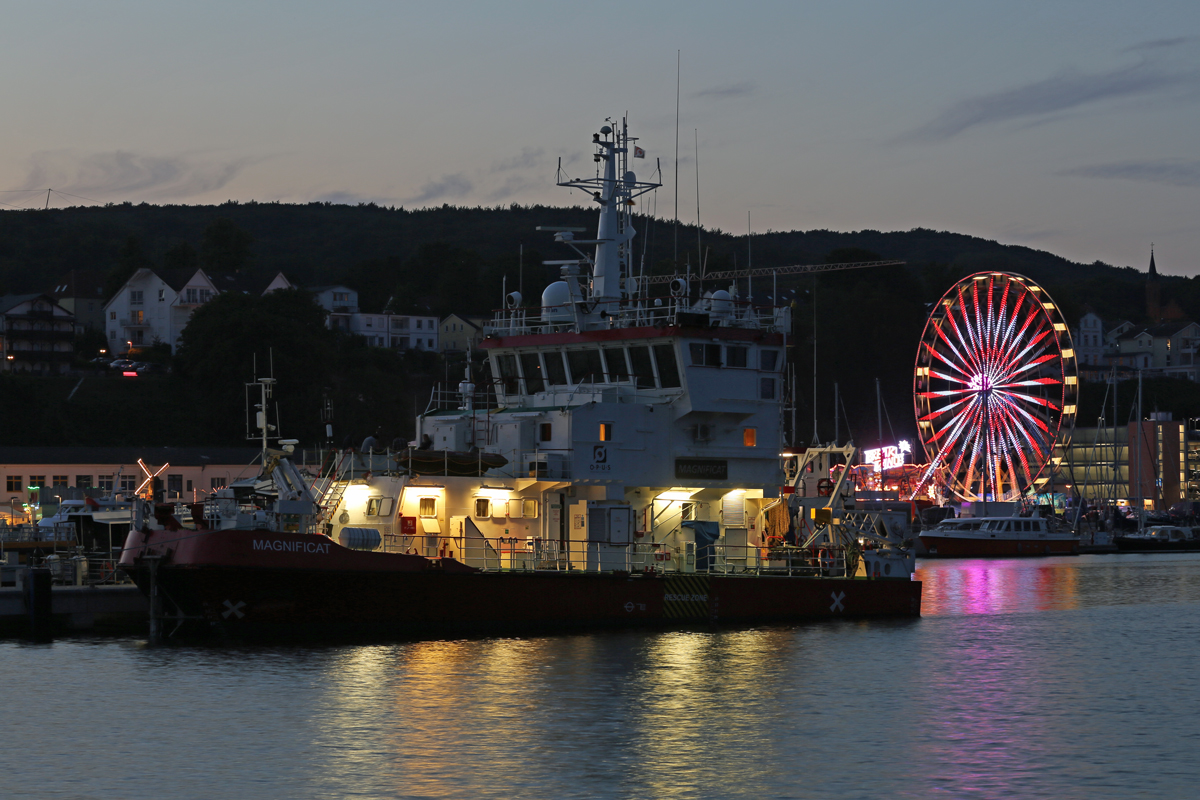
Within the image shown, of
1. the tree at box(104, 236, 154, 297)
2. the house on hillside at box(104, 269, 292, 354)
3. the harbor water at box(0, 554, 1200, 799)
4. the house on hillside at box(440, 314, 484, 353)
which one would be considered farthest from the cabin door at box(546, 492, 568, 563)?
the house on hillside at box(440, 314, 484, 353)

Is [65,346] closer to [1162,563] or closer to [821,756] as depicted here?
[1162,563]

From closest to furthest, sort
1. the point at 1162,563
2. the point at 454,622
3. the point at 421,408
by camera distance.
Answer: the point at 454,622 < the point at 1162,563 < the point at 421,408

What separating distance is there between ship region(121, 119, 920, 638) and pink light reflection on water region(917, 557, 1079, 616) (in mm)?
9046

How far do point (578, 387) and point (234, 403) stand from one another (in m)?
60.7

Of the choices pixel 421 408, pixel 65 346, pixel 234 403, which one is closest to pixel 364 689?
pixel 234 403

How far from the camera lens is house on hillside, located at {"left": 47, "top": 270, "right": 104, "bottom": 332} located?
132000 millimetres

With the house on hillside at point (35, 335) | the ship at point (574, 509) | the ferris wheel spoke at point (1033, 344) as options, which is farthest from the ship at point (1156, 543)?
the house on hillside at point (35, 335)

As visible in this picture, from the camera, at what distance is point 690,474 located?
111 feet

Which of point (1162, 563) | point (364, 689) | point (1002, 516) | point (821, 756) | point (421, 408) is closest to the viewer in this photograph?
point (821, 756)

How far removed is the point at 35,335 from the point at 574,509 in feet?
308

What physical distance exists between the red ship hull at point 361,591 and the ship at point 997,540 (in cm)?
5518

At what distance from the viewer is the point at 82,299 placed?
437 ft

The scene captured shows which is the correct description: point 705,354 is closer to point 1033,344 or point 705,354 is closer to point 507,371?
point 507,371

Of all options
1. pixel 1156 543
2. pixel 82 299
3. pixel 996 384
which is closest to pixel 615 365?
pixel 996 384
